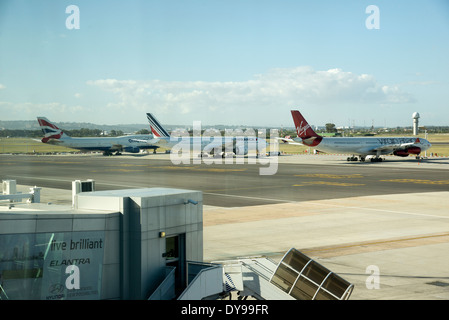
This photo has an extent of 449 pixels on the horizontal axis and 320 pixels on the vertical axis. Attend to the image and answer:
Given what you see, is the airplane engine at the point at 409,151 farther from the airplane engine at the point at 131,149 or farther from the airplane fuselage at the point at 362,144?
the airplane engine at the point at 131,149

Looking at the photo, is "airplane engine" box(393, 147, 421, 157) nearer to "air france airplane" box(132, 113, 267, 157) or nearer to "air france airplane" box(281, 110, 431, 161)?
"air france airplane" box(281, 110, 431, 161)

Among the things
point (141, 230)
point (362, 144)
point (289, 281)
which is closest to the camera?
point (141, 230)

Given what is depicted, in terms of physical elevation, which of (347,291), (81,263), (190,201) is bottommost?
(347,291)

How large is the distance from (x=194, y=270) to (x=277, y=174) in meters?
65.0

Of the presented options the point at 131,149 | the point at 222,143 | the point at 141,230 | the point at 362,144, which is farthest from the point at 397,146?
the point at 141,230

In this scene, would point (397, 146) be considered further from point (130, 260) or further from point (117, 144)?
point (130, 260)

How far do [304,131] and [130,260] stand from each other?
306ft

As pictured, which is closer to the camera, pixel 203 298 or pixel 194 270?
pixel 203 298

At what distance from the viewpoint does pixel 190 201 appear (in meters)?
17.0

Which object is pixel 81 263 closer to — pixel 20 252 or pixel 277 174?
pixel 20 252

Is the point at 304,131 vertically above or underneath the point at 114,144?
above

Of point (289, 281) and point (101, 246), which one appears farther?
point (289, 281)

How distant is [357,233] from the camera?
33594mm

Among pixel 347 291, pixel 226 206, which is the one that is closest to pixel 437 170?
pixel 226 206
